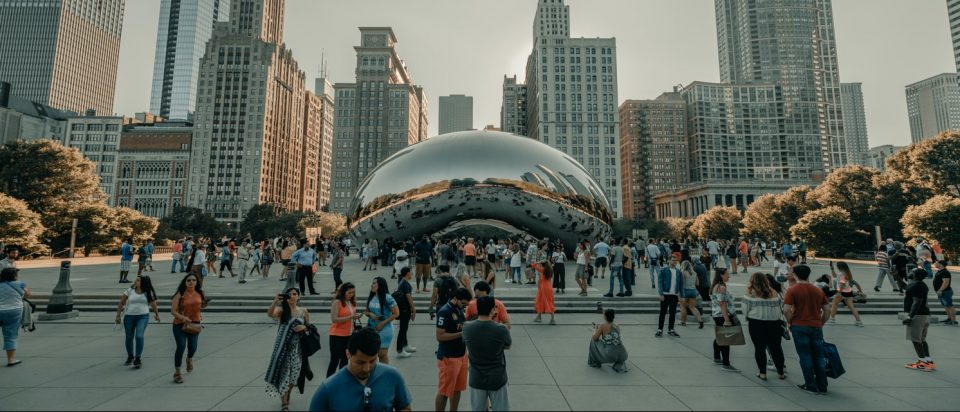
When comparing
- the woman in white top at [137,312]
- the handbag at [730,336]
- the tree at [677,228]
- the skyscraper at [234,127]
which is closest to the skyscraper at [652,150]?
the tree at [677,228]

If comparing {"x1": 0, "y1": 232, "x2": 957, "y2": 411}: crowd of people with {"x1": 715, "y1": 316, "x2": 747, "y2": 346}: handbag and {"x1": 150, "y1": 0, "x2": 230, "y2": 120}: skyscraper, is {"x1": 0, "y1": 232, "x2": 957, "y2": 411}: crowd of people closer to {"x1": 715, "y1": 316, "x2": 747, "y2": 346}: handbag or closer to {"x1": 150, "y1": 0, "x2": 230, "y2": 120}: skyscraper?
{"x1": 715, "y1": 316, "x2": 747, "y2": 346}: handbag

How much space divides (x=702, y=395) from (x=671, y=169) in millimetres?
155957

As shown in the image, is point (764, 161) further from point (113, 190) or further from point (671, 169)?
point (113, 190)

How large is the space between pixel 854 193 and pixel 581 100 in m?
76.5

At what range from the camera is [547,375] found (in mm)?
5758

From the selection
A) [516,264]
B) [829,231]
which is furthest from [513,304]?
[829,231]

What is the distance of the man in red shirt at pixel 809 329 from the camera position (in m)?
5.05

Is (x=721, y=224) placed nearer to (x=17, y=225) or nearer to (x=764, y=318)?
(x=764, y=318)

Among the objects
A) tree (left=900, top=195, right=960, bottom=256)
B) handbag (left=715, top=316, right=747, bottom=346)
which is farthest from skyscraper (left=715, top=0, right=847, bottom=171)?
handbag (left=715, top=316, right=747, bottom=346)

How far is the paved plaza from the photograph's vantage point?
475cm

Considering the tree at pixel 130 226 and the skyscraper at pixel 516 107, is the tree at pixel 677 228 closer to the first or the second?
the tree at pixel 130 226

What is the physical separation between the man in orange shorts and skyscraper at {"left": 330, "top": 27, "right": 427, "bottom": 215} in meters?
123

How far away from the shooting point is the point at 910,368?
607 cm

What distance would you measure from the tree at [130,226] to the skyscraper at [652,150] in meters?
133
